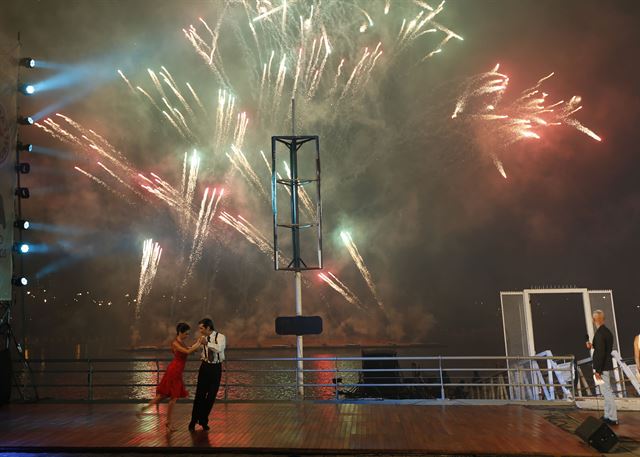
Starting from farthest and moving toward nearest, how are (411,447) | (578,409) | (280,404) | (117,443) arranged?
1. (280,404)
2. (578,409)
3. (117,443)
4. (411,447)

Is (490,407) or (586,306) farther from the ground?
(586,306)

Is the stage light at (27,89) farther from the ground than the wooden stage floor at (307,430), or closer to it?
farther from the ground

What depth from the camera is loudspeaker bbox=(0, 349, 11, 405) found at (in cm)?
1163

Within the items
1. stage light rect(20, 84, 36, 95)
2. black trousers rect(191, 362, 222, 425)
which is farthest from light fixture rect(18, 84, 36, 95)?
black trousers rect(191, 362, 222, 425)

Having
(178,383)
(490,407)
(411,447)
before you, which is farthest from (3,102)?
(490,407)

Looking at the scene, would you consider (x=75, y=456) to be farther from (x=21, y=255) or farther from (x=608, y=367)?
(x=608, y=367)

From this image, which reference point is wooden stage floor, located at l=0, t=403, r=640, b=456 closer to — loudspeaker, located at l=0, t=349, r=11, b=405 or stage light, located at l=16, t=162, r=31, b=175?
loudspeaker, located at l=0, t=349, r=11, b=405

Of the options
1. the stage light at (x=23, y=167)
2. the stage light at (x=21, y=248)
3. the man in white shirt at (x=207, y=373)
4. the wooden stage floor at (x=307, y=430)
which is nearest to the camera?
the wooden stage floor at (x=307, y=430)

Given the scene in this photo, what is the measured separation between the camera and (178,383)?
29.1ft

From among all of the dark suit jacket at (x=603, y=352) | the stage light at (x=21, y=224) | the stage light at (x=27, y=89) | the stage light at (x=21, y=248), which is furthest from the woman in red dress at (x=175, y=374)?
the stage light at (x=27, y=89)

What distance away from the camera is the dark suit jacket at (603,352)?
8.53 meters

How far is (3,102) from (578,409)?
14.5m

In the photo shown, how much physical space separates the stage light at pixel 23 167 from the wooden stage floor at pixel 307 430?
552 centimetres

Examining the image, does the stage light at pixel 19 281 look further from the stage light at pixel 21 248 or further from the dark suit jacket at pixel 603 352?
the dark suit jacket at pixel 603 352
